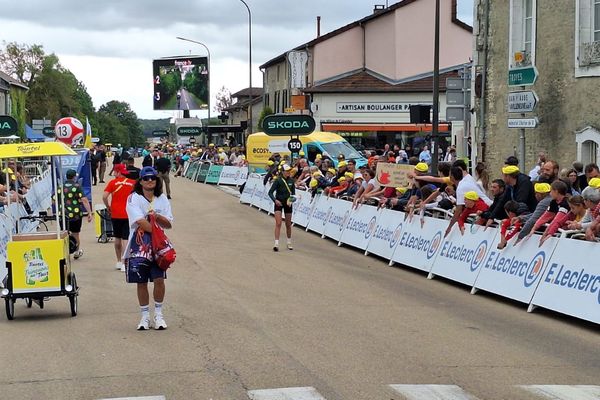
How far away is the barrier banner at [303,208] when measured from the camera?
2472cm

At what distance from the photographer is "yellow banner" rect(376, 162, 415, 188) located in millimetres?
18547

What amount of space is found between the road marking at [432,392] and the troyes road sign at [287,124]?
20499 millimetres

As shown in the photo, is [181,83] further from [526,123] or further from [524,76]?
[524,76]

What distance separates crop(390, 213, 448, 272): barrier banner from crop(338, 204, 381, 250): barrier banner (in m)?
1.69

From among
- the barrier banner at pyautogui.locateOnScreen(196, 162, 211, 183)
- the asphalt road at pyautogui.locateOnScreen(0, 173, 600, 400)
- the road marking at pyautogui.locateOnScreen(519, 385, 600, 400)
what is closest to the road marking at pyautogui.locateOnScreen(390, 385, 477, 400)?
the asphalt road at pyautogui.locateOnScreen(0, 173, 600, 400)

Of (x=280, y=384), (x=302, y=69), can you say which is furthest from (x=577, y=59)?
(x=302, y=69)

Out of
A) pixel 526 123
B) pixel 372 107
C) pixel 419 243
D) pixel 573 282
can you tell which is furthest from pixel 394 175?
pixel 372 107

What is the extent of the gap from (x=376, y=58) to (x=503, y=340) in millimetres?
48193

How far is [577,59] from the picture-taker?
21625mm

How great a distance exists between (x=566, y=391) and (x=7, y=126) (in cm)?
1827

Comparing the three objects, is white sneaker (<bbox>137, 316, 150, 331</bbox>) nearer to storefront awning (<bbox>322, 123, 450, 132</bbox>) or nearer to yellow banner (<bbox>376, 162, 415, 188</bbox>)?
yellow banner (<bbox>376, 162, 415, 188</bbox>)

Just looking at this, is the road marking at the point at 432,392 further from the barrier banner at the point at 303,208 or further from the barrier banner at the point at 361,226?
the barrier banner at the point at 303,208

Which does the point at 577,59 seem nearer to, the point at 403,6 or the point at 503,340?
the point at 503,340

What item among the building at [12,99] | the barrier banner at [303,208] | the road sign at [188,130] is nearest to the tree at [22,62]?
the building at [12,99]
